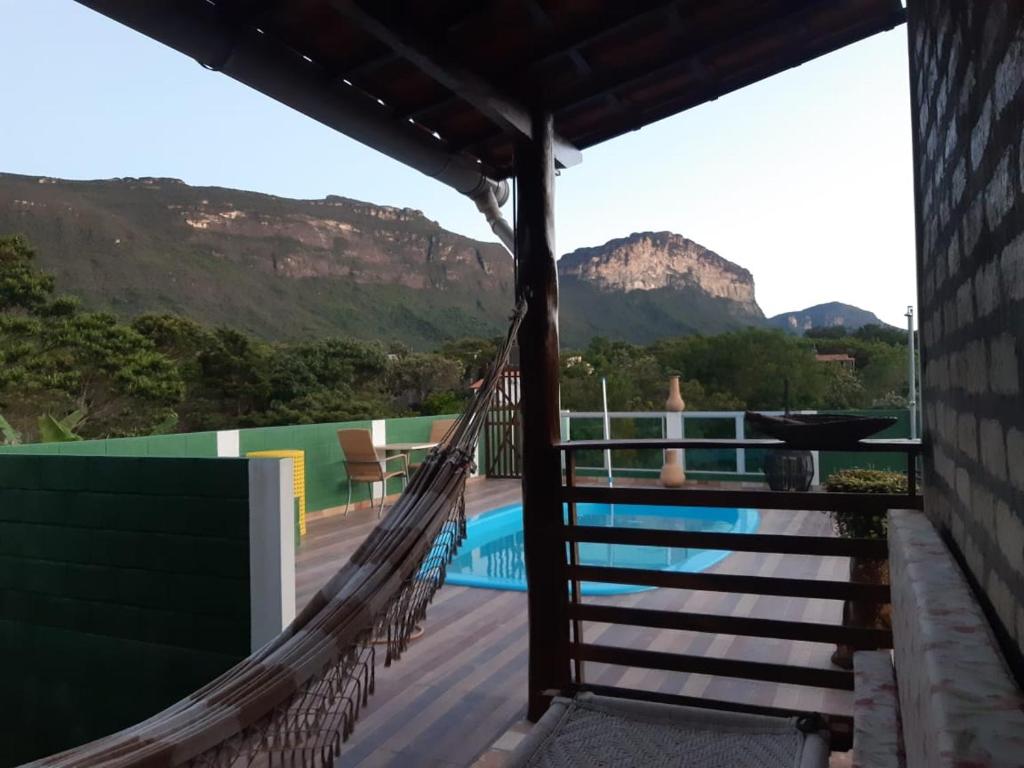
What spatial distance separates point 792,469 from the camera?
6.29m

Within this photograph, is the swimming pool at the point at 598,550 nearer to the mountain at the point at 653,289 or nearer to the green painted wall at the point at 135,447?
the green painted wall at the point at 135,447

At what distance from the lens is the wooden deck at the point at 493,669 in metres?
2.40

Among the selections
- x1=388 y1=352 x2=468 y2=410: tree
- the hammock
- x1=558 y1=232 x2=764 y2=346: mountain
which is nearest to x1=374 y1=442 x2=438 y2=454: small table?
the hammock

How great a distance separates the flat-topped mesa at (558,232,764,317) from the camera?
37156mm

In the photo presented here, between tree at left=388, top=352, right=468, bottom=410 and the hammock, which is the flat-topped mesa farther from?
the hammock

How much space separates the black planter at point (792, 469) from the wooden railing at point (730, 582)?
416cm

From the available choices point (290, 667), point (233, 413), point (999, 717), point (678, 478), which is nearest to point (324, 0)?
point (290, 667)

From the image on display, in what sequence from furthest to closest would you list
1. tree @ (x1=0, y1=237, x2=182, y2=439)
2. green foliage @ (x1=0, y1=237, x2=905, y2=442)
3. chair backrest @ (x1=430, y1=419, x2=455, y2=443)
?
1. green foliage @ (x1=0, y1=237, x2=905, y2=442)
2. tree @ (x1=0, y1=237, x2=182, y2=439)
3. chair backrest @ (x1=430, y1=419, x2=455, y2=443)

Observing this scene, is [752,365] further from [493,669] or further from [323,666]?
[323,666]

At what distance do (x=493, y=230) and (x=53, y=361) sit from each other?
13374 mm

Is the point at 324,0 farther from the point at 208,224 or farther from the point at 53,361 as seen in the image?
the point at 208,224

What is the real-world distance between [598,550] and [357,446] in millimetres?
2237

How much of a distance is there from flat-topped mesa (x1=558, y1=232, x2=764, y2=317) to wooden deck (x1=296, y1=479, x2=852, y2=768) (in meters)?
33.0

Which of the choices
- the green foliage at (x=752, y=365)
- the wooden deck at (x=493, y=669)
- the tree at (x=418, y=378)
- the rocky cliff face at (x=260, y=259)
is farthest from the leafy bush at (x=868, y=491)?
the tree at (x=418, y=378)
